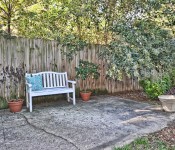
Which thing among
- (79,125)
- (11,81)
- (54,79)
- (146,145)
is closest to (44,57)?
(54,79)

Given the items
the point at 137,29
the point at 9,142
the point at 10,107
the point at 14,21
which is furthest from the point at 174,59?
the point at 14,21

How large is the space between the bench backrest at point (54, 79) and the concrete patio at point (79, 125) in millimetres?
563

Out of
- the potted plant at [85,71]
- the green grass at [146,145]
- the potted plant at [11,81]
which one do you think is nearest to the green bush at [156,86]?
the potted plant at [85,71]

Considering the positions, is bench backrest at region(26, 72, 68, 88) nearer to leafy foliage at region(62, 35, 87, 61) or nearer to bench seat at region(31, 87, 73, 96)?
bench seat at region(31, 87, 73, 96)

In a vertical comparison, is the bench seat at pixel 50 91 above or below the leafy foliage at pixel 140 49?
below

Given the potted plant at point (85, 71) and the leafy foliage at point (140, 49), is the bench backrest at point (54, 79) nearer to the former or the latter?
the potted plant at point (85, 71)

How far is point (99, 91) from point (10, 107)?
308cm

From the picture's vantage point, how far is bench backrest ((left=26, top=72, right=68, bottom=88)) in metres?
5.71

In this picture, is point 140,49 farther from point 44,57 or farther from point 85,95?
point 44,57

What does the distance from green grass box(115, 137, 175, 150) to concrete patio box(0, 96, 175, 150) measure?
150 millimetres

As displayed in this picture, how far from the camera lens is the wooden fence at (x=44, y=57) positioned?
536cm

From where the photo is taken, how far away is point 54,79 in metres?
5.84

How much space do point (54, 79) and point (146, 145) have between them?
3.42 meters

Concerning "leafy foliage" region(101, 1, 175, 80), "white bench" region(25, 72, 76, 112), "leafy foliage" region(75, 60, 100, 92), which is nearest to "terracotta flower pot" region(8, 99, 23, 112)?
"white bench" region(25, 72, 76, 112)
